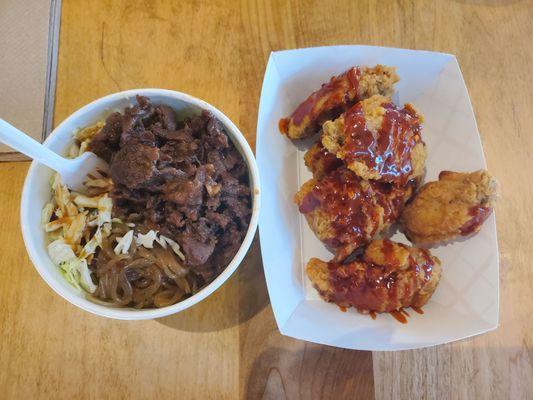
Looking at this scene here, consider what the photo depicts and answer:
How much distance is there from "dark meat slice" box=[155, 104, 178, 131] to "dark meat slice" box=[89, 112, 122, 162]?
12 centimetres

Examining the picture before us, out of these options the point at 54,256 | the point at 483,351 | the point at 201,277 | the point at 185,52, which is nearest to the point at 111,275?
the point at 54,256

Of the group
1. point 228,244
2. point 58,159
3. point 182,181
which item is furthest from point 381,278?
point 58,159

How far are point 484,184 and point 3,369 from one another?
1899mm

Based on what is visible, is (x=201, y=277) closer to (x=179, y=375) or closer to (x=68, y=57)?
(x=179, y=375)

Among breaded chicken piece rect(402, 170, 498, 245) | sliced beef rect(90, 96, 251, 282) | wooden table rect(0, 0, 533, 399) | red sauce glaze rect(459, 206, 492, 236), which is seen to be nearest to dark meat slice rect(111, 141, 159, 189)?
sliced beef rect(90, 96, 251, 282)

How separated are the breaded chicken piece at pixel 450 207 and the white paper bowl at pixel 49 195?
713 mm

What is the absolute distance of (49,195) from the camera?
129 cm

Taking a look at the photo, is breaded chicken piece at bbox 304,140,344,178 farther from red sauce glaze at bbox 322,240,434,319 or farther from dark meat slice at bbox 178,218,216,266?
dark meat slice at bbox 178,218,216,266

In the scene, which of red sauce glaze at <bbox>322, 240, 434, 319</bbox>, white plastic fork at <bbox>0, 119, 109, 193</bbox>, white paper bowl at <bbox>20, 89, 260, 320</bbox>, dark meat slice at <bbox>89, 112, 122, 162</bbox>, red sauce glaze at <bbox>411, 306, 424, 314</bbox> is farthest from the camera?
red sauce glaze at <bbox>411, 306, 424, 314</bbox>

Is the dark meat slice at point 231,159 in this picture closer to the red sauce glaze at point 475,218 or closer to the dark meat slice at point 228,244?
the dark meat slice at point 228,244

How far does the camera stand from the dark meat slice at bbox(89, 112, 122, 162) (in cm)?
125

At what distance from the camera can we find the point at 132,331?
1.54 meters

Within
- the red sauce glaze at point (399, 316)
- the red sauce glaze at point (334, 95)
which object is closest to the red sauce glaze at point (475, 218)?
the red sauce glaze at point (399, 316)

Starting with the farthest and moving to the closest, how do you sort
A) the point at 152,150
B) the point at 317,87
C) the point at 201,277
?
the point at 317,87, the point at 201,277, the point at 152,150
